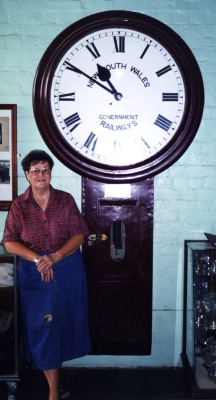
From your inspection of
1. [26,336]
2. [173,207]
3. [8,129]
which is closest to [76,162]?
[8,129]

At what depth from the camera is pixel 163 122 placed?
262 centimetres

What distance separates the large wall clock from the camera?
8.45 feet

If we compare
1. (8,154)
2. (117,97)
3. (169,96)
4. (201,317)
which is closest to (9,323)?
(8,154)

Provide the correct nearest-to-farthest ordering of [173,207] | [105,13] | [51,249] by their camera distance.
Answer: [51,249] → [105,13] → [173,207]

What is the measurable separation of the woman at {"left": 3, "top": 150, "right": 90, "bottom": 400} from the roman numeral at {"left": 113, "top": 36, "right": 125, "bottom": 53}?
2.81ft

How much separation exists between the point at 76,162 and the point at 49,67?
63 cm

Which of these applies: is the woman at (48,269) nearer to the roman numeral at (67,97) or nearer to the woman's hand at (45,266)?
the woman's hand at (45,266)

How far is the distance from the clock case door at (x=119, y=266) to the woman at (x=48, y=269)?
0.31 metres

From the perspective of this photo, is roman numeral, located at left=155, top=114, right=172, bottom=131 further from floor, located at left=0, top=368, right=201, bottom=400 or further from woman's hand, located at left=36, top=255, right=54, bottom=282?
floor, located at left=0, top=368, right=201, bottom=400

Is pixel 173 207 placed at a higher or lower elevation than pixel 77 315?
higher

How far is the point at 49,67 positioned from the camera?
2582mm

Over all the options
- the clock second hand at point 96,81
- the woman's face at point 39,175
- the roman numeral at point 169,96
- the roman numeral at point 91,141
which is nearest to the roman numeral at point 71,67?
the clock second hand at point 96,81

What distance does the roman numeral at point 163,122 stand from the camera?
2619 mm

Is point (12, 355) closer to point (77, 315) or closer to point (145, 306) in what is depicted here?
point (77, 315)
